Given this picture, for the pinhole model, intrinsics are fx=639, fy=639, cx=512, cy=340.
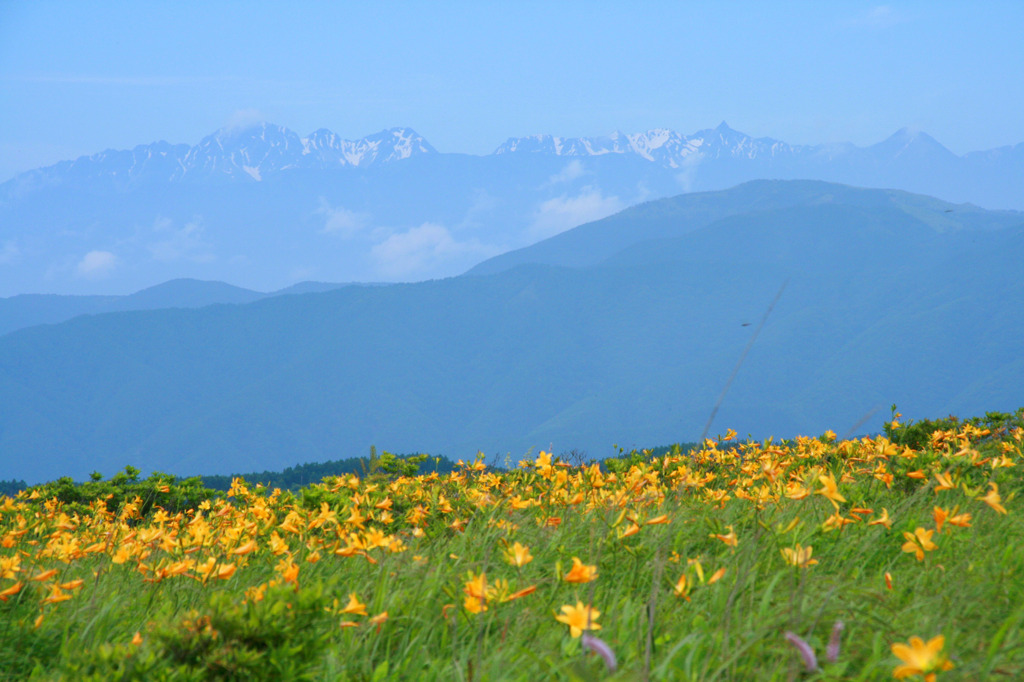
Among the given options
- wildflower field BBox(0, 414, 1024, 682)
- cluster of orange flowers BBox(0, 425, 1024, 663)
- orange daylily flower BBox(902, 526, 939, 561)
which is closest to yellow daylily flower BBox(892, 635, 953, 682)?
wildflower field BBox(0, 414, 1024, 682)

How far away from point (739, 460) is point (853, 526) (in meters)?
3.02

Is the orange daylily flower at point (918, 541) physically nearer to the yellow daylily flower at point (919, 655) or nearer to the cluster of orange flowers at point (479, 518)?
the cluster of orange flowers at point (479, 518)

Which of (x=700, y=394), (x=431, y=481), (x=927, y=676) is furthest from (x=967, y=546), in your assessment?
(x=700, y=394)

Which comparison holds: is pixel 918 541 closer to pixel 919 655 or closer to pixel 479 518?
pixel 919 655

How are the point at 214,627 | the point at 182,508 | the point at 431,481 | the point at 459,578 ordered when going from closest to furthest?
1. the point at 214,627
2. the point at 459,578
3. the point at 431,481
4. the point at 182,508

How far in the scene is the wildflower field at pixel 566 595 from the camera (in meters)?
2.07

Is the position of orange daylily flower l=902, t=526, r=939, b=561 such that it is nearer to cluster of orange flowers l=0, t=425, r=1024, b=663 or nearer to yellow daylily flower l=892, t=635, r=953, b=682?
cluster of orange flowers l=0, t=425, r=1024, b=663

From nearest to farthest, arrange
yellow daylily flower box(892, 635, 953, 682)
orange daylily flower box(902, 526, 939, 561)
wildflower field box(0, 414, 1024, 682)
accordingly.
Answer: yellow daylily flower box(892, 635, 953, 682), wildflower field box(0, 414, 1024, 682), orange daylily flower box(902, 526, 939, 561)

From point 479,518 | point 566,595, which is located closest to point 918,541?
point 566,595

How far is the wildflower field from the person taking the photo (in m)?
2.07

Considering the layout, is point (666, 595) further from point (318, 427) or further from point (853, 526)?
point (318, 427)

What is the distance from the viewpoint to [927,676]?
1522 millimetres

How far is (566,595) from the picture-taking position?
2.75 metres

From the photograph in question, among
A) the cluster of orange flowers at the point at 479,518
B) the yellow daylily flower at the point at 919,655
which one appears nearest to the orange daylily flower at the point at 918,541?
the cluster of orange flowers at the point at 479,518
